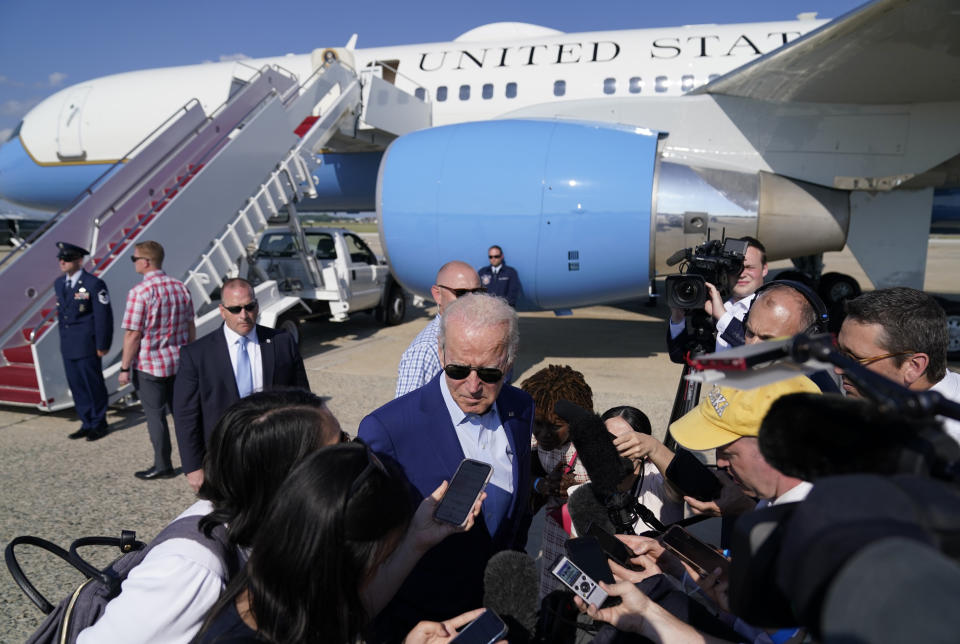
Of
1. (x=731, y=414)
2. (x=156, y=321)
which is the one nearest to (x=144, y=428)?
(x=156, y=321)

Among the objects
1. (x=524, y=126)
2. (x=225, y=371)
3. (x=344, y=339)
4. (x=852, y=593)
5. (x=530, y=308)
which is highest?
(x=524, y=126)

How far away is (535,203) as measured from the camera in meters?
6.77

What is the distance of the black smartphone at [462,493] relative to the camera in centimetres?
151

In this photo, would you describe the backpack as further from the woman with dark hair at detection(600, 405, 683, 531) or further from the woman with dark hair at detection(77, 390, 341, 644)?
the woman with dark hair at detection(600, 405, 683, 531)

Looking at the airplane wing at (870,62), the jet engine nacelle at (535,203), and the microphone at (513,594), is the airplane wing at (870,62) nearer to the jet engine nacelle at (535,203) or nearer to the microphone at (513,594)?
the jet engine nacelle at (535,203)

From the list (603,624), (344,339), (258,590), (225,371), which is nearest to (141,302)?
(225,371)

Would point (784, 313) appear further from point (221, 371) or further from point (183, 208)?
point (183, 208)

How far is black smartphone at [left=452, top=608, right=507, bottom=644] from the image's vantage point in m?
1.28

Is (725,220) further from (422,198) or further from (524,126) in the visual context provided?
(422,198)

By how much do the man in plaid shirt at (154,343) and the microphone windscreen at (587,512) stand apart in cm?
385

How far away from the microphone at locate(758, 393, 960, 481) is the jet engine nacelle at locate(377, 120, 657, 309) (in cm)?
608

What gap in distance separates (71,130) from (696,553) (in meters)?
14.3

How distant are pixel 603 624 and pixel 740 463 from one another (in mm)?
591

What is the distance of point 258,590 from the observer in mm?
1206
